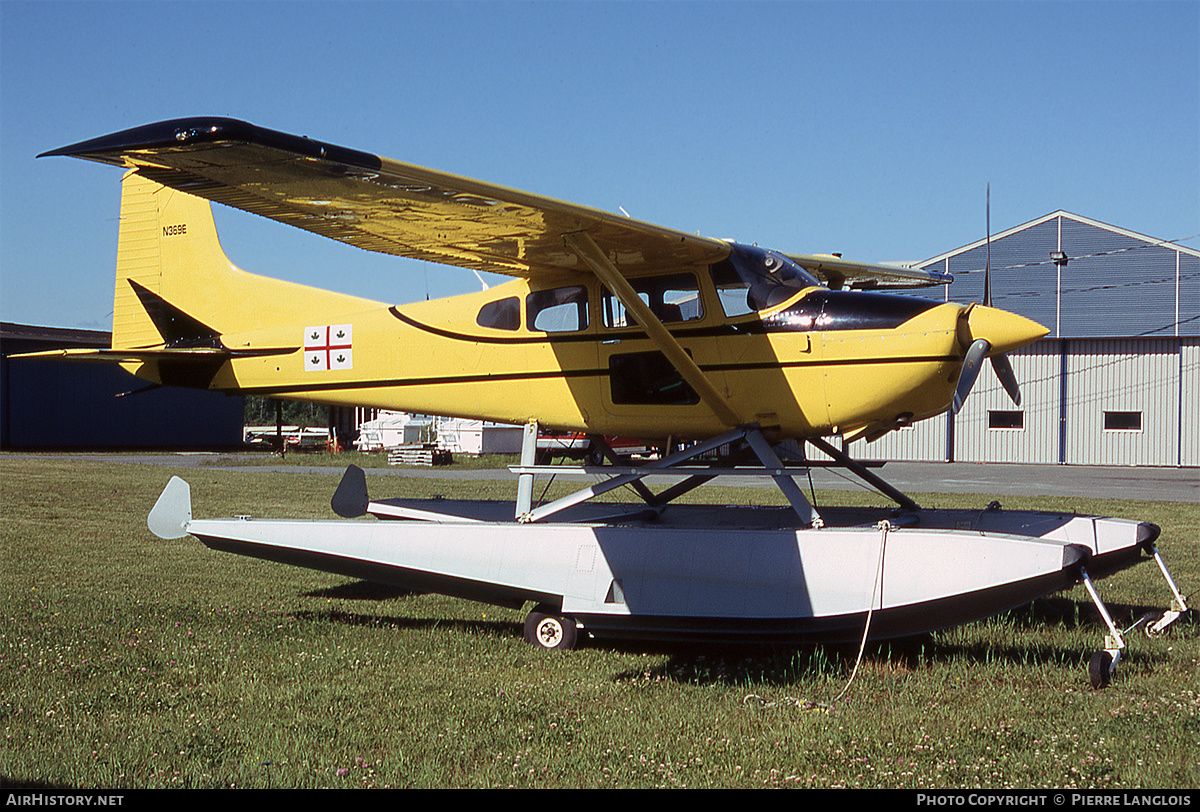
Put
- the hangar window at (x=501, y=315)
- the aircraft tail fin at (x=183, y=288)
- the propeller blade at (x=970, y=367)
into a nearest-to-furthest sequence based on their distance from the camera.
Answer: the propeller blade at (x=970, y=367)
the hangar window at (x=501, y=315)
the aircraft tail fin at (x=183, y=288)

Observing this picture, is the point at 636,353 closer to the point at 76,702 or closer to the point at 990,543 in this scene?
the point at 990,543

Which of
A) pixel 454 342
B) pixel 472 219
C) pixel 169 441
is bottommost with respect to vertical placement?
pixel 169 441

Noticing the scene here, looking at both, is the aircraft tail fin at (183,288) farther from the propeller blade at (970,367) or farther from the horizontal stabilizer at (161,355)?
the propeller blade at (970,367)

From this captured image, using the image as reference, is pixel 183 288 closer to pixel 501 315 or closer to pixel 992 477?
pixel 501 315

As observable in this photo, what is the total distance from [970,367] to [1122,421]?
3040 cm

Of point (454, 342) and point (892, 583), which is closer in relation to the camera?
point (892, 583)

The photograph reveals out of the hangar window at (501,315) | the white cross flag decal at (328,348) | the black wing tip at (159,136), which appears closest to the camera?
the black wing tip at (159,136)

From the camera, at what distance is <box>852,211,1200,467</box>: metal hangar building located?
104 ft

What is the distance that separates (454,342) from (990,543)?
4608 millimetres

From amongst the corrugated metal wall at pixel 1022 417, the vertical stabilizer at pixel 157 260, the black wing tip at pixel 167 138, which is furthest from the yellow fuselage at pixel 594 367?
the corrugated metal wall at pixel 1022 417

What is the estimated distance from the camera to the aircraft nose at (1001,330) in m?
6.66

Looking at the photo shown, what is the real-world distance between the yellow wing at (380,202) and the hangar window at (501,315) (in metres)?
0.28

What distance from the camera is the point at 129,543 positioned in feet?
39.0

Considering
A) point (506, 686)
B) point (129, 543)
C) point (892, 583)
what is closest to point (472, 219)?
point (506, 686)
